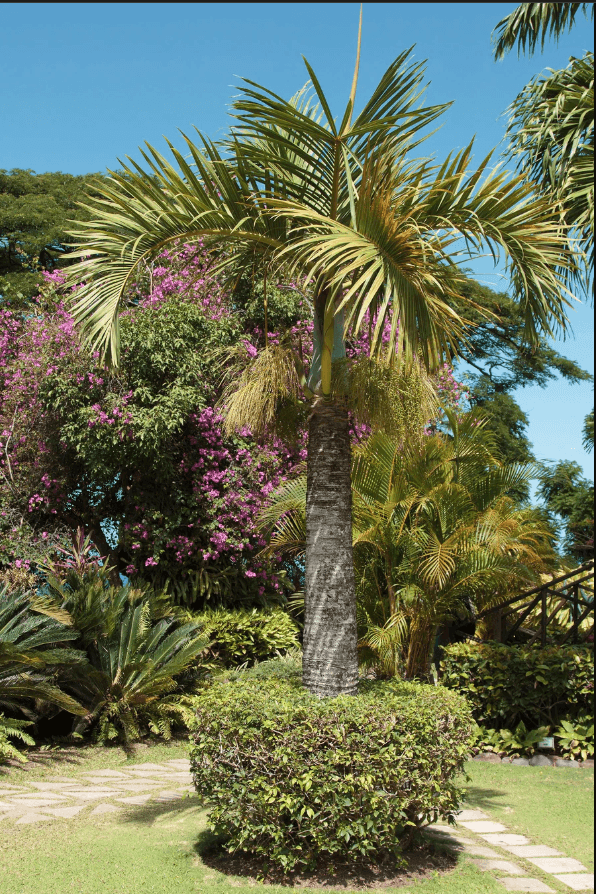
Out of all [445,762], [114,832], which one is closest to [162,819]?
[114,832]

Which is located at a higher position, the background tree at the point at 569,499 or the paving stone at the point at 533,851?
the background tree at the point at 569,499

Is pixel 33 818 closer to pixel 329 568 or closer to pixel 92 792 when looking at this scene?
pixel 92 792

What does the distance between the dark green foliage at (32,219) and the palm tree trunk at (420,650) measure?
33.9 feet

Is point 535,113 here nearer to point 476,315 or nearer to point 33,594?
point 33,594

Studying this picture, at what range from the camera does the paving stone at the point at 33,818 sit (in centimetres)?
563

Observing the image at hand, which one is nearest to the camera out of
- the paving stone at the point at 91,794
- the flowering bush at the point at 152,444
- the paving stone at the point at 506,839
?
the paving stone at the point at 506,839

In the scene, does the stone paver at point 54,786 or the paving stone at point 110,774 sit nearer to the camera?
the stone paver at point 54,786

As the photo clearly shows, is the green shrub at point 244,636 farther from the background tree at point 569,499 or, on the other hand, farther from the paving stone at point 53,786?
the background tree at point 569,499

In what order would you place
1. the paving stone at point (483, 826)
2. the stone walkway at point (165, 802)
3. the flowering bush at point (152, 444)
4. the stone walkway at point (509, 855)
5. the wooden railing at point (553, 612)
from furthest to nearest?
1. the flowering bush at point (152, 444)
2. the wooden railing at point (553, 612)
3. the paving stone at point (483, 826)
4. the stone walkway at point (165, 802)
5. the stone walkway at point (509, 855)

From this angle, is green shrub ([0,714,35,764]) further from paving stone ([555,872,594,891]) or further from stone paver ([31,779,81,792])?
paving stone ([555,872,594,891])

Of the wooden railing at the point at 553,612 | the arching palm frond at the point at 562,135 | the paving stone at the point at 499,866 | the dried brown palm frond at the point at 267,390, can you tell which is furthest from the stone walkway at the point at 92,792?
the arching palm frond at the point at 562,135

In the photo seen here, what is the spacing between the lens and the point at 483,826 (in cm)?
561

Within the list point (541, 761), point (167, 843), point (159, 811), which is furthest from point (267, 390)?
point (541, 761)

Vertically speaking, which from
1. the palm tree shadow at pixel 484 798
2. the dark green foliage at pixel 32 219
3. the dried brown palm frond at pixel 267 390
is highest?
the dark green foliage at pixel 32 219
